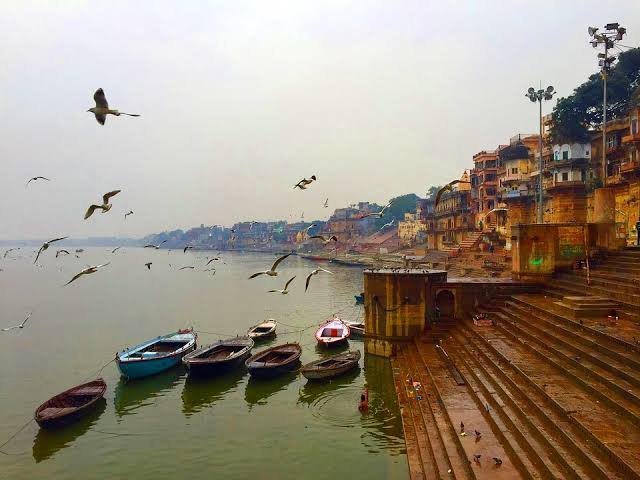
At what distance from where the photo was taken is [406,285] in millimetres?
21125

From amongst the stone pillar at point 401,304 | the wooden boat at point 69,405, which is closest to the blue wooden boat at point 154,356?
the wooden boat at point 69,405

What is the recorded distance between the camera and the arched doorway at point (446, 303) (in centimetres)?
2167

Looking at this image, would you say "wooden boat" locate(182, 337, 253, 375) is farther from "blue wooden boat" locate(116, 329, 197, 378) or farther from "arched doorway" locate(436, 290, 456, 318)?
"arched doorway" locate(436, 290, 456, 318)

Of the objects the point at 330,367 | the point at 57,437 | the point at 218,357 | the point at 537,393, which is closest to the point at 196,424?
the point at 57,437

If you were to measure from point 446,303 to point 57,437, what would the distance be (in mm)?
16749

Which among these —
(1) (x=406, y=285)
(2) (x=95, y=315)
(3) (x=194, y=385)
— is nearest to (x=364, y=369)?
(1) (x=406, y=285)

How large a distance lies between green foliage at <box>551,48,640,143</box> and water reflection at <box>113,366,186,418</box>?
142 feet

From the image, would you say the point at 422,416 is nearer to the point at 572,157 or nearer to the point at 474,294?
the point at 474,294

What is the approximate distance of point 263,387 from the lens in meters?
19.7

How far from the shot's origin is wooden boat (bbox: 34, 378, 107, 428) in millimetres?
15898

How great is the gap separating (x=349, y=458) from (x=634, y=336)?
8.29 meters

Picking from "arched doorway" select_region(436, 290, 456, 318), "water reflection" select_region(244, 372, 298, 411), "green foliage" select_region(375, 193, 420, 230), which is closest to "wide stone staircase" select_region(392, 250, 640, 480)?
"arched doorway" select_region(436, 290, 456, 318)

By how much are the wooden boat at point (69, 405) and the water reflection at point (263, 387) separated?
585 cm

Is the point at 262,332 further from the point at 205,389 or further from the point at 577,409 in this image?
the point at 577,409
